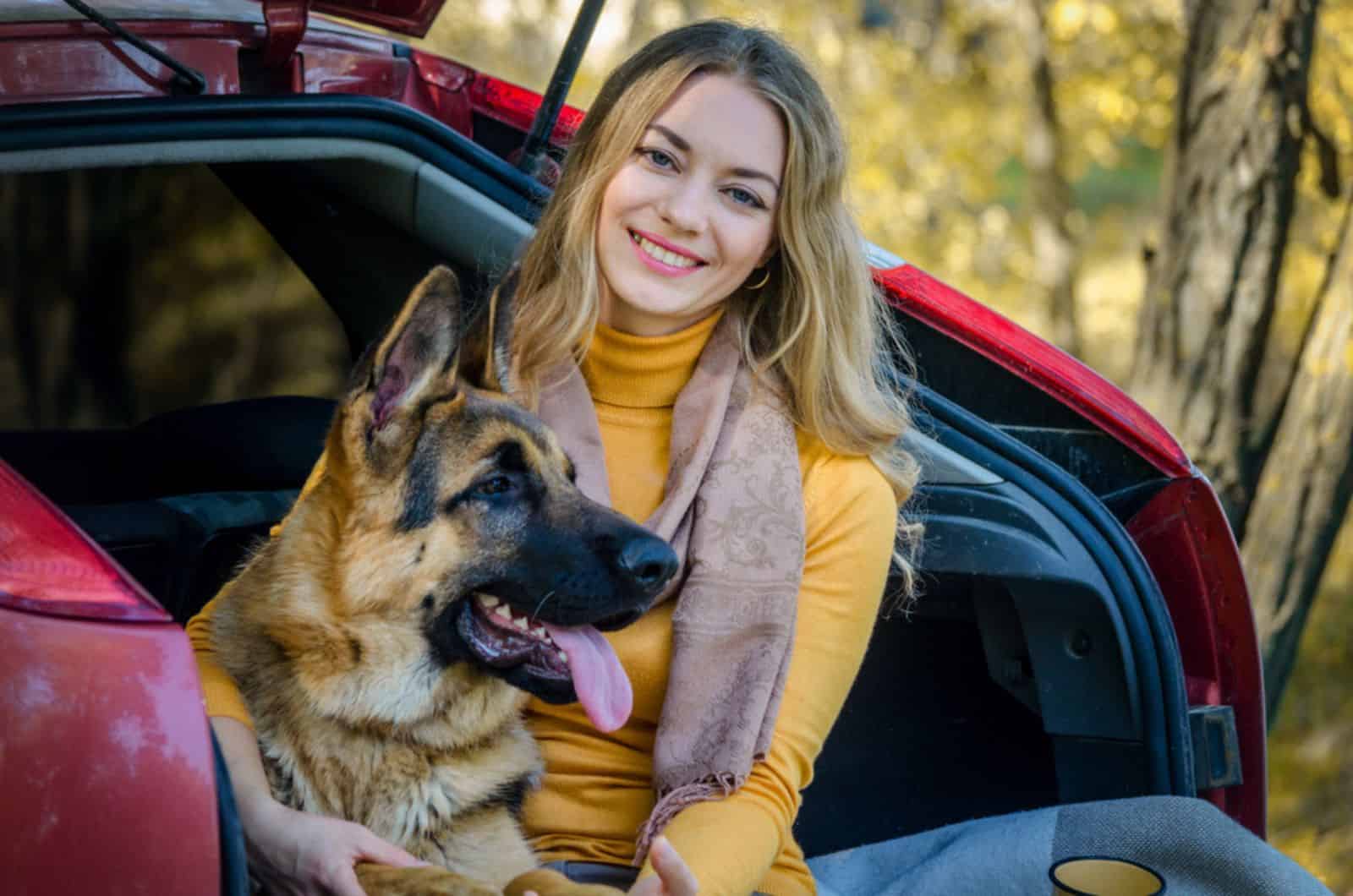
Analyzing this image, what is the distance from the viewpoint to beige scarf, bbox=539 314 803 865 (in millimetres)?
2170

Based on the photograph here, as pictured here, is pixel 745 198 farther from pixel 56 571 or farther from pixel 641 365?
pixel 56 571

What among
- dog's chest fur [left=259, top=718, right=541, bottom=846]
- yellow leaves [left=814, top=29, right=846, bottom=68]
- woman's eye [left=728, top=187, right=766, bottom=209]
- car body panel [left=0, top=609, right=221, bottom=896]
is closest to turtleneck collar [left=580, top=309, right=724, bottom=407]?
woman's eye [left=728, top=187, right=766, bottom=209]

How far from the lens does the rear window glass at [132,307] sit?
4617mm

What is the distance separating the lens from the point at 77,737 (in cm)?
161

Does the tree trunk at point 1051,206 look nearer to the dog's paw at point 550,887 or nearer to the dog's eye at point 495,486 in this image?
the dog's eye at point 495,486

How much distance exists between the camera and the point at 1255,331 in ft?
14.9

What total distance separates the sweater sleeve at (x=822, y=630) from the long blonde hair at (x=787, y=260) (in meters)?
0.07

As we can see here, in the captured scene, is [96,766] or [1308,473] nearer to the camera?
[96,766]

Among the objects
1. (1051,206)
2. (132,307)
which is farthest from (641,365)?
(1051,206)

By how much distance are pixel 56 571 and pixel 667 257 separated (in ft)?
3.60

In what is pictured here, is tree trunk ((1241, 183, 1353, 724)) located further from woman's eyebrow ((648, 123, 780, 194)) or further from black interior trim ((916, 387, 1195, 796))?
woman's eyebrow ((648, 123, 780, 194))

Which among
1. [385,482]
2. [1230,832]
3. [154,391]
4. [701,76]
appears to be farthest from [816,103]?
[154,391]

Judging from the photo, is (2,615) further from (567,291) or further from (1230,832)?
(1230,832)

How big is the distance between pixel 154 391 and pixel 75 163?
2811 millimetres
